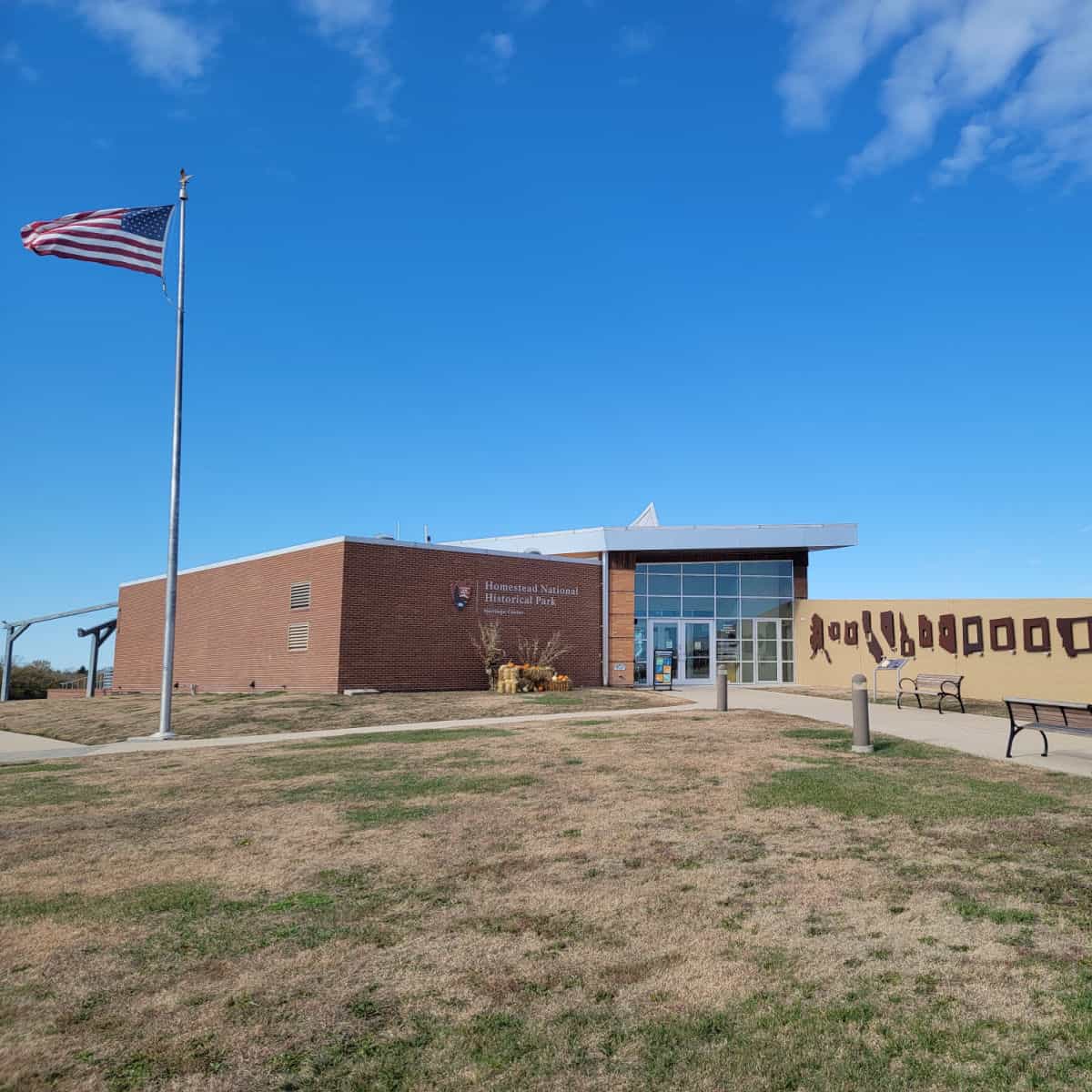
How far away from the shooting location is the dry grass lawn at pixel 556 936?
361 cm

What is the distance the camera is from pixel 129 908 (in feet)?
17.9

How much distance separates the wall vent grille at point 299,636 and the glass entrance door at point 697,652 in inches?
482

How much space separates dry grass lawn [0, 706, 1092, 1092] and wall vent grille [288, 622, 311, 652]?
16.2m

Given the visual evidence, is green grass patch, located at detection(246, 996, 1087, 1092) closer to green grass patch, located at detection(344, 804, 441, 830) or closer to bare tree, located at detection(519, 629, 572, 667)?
green grass patch, located at detection(344, 804, 441, 830)

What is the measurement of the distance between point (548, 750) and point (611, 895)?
6.10 metres

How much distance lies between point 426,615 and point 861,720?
15825 mm

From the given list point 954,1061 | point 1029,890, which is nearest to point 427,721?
point 1029,890

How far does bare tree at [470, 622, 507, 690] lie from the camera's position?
85.6 ft

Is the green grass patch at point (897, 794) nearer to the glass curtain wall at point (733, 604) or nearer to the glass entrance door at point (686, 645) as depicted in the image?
the glass entrance door at point (686, 645)

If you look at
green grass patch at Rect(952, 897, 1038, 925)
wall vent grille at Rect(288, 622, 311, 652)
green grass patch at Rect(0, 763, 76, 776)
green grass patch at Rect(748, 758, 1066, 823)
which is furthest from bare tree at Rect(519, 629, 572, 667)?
green grass patch at Rect(952, 897, 1038, 925)

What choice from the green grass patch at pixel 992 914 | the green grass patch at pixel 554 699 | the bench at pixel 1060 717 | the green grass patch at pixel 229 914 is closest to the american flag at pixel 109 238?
the green grass patch at pixel 554 699

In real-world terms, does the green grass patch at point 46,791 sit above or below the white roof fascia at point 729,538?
below

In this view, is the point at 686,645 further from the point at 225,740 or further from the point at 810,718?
the point at 225,740

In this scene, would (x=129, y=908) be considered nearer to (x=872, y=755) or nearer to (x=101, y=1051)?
(x=101, y=1051)
